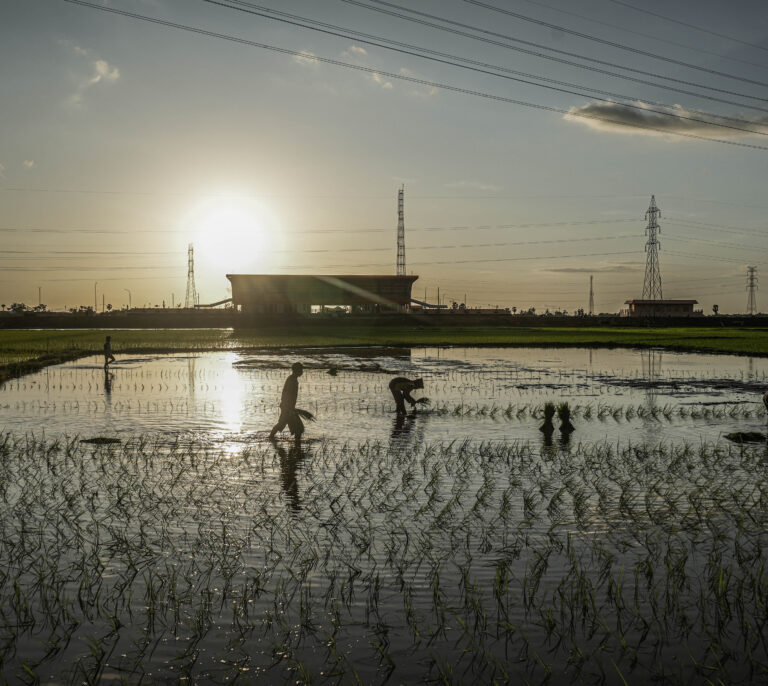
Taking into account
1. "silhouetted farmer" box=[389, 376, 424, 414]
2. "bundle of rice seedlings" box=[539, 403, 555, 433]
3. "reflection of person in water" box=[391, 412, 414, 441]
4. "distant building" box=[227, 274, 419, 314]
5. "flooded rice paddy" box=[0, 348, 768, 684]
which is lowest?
"flooded rice paddy" box=[0, 348, 768, 684]

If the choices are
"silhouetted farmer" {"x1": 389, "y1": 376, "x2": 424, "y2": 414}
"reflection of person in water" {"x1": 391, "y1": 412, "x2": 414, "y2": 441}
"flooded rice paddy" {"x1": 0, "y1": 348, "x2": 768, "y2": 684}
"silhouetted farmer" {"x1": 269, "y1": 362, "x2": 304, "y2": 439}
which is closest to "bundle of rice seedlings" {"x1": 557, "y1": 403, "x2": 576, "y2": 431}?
"flooded rice paddy" {"x1": 0, "y1": 348, "x2": 768, "y2": 684}

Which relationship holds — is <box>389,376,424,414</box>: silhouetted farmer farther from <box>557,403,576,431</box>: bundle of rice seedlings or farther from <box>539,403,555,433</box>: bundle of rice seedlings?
<box>557,403,576,431</box>: bundle of rice seedlings

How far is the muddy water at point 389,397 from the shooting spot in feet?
47.2

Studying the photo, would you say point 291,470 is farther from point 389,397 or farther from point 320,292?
point 320,292

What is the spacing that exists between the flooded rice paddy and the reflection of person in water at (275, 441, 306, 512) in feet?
0.12

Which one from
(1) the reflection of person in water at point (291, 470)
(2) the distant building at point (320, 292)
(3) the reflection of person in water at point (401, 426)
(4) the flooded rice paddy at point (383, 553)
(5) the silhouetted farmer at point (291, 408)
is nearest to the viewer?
(4) the flooded rice paddy at point (383, 553)

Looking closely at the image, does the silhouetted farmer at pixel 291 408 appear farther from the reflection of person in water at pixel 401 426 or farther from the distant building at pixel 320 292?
the distant building at pixel 320 292

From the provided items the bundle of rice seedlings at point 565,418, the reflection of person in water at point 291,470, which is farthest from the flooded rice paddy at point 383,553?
the bundle of rice seedlings at point 565,418

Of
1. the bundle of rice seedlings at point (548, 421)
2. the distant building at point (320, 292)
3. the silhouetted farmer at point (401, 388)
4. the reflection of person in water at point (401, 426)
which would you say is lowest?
the reflection of person in water at point (401, 426)

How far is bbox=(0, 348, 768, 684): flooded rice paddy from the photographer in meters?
4.83

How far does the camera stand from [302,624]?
527cm

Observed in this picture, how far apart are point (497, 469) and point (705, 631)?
17.7 ft

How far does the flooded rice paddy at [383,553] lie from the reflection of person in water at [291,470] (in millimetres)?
37

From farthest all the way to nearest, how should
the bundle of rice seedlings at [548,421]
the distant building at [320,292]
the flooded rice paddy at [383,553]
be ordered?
the distant building at [320,292], the bundle of rice seedlings at [548,421], the flooded rice paddy at [383,553]
